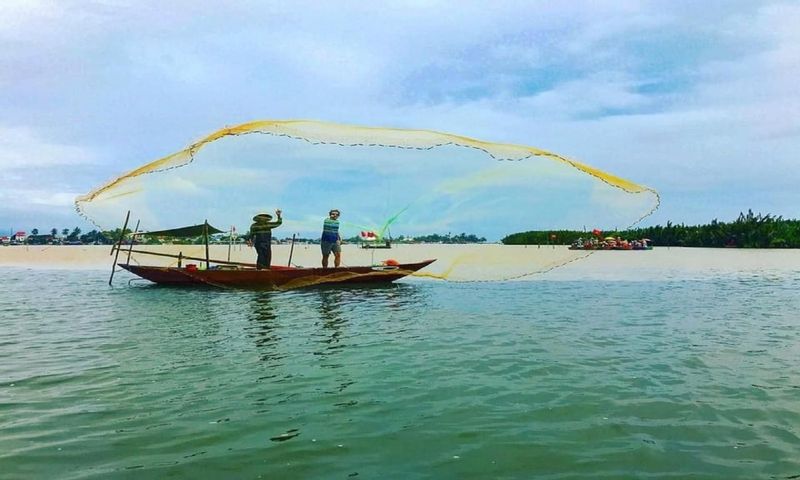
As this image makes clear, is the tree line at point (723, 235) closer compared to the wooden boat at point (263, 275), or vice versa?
the wooden boat at point (263, 275)

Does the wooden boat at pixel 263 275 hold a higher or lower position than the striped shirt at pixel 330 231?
lower

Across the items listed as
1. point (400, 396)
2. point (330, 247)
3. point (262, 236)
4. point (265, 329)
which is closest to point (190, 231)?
point (262, 236)

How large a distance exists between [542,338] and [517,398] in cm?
513

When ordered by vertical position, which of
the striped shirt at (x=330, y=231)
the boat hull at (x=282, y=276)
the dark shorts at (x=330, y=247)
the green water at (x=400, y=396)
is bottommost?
the green water at (x=400, y=396)

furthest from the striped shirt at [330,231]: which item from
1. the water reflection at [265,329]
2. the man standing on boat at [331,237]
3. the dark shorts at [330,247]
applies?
the water reflection at [265,329]

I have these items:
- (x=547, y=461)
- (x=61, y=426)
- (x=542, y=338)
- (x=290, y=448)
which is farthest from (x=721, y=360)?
(x=61, y=426)

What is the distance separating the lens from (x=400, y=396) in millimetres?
8086

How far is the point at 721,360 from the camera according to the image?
10.5 meters

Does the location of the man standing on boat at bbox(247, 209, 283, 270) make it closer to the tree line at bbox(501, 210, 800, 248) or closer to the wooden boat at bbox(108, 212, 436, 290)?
the wooden boat at bbox(108, 212, 436, 290)

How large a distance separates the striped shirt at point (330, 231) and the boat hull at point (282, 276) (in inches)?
45.2

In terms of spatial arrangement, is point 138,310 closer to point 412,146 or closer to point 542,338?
point 412,146

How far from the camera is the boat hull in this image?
23181mm

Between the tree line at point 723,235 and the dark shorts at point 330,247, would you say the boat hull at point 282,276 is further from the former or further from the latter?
the tree line at point 723,235

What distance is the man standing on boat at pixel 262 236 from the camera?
22528 millimetres
